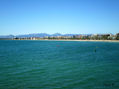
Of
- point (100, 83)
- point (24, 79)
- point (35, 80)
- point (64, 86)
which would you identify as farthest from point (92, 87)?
point (24, 79)

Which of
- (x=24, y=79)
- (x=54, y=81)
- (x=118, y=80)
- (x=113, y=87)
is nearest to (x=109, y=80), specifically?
(x=118, y=80)

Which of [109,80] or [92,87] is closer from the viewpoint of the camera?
[92,87]

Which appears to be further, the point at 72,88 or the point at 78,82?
the point at 78,82

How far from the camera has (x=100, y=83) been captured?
614 inches

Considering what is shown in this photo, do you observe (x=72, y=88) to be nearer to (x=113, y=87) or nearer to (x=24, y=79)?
(x=113, y=87)

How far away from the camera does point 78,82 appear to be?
1591cm

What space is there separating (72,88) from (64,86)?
87cm

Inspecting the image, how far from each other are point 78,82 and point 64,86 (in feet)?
6.93

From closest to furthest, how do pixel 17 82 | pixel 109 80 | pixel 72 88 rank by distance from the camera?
pixel 72 88 → pixel 17 82 → pixel 109 80

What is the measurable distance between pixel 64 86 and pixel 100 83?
402 cm

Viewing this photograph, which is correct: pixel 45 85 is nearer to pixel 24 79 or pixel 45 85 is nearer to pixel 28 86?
pixel 28 86

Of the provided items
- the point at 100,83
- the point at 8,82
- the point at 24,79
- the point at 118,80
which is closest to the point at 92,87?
the point at 100,83

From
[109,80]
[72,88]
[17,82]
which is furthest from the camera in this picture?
[109,80]

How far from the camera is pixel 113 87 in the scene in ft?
47.0
